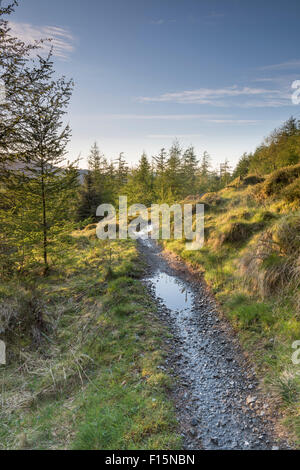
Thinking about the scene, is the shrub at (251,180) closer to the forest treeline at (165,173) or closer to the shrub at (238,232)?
the forest treeline at (165,173)

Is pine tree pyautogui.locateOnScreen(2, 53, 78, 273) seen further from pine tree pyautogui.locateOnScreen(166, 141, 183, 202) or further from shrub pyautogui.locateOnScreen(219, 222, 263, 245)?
pine tree pyautogui.locateOnScreen(166, 141, 183, 202)

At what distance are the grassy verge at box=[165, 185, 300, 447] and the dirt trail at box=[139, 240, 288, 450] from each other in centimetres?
31

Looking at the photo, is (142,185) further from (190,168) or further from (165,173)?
(190,168)

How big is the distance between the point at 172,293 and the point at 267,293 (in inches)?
139

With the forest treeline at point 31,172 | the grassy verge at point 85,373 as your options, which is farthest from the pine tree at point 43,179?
the grassy verge at point 85,373

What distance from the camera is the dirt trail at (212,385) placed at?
326 centimetres

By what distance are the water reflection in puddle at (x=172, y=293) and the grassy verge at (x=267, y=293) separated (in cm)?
104

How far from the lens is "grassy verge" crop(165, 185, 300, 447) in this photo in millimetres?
3915

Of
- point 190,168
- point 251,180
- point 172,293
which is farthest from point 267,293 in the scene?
point 190,168

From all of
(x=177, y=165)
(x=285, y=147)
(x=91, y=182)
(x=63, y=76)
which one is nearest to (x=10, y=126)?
(x=63, y=76)

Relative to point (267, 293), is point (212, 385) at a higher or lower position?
lower

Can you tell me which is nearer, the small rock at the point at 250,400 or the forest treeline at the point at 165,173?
the small rock at the point at 250,400

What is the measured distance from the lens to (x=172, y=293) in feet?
28.1

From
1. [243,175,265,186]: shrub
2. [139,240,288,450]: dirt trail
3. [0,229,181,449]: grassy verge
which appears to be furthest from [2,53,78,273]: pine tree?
[243,175,265,186]: shrub
